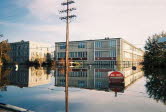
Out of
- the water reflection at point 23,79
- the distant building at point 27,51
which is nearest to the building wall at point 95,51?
the distant building at point 27,51

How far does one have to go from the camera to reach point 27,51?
273 ft

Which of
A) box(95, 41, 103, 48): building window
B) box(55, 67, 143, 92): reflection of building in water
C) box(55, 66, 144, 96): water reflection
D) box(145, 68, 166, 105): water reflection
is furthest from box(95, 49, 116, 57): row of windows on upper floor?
box(145, 68, 166, 105): water reflection

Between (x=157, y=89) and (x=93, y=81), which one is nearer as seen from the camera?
(x=157, y=89)

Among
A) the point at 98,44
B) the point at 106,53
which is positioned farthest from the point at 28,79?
the point at 98,44

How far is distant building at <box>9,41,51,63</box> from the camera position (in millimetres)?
82875

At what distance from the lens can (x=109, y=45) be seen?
207 feet

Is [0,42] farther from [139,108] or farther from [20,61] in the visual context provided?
[139,108]

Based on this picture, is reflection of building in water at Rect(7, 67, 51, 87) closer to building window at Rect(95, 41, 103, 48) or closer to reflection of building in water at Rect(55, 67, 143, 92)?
reflection of building in water at Rect(55, 67, 143, 92)

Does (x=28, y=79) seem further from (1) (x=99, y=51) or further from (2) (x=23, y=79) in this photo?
(1) (x=99, y=51)

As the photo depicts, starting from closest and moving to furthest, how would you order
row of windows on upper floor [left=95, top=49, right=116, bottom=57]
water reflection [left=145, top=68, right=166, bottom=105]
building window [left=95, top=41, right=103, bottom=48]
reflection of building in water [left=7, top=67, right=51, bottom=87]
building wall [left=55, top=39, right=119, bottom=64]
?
1. water reflection [left=145, top=68, right=166, bottom=105]
2. reflection of building in water [left=7, top=67, right=51, bottom=87]
3. row of windows on upper floor [left=95, top=49, right=116, bottom=57]
4. building wall [left=55, top=39, right=119, bottom=64]
5. building window [left=95, top=41, right=103, bottom=48]

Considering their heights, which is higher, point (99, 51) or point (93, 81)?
point (99, 51)

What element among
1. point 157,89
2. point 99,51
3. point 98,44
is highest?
point 98,44

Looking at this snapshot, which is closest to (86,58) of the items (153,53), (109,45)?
(109,45)

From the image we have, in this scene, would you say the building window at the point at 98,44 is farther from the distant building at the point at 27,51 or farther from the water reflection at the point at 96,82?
the water reflection at the point at 96,82
